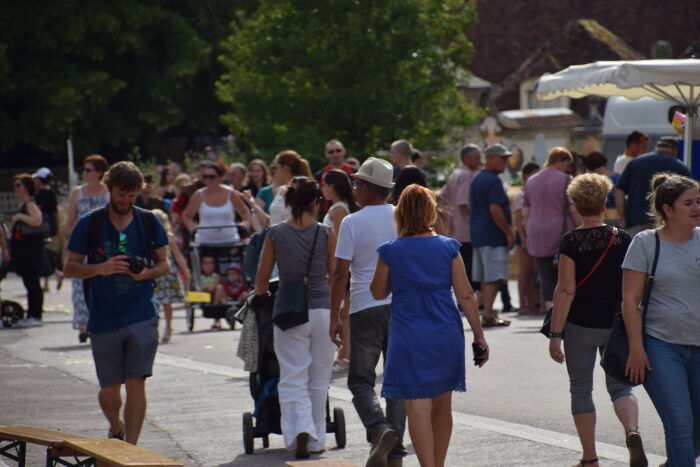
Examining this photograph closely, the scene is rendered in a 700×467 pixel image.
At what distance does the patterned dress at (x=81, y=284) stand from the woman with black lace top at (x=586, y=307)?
6.79 m

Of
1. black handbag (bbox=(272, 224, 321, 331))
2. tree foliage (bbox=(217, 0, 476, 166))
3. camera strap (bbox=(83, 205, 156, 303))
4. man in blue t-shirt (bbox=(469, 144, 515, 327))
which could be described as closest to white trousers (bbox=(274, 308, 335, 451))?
black handbag (bbox=(272, 224, 321, 331))

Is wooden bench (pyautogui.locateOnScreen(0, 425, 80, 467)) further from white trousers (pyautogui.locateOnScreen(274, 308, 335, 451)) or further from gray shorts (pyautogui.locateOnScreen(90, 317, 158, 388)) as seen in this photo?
white trousers (pyautogui.locateOnScreen(274, 308, 335, 451))

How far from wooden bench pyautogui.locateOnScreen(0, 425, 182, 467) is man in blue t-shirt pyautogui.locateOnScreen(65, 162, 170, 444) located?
65 cm

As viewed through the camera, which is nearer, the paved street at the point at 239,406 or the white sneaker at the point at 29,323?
the paved street at the point at 239,406

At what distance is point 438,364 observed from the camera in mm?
6664

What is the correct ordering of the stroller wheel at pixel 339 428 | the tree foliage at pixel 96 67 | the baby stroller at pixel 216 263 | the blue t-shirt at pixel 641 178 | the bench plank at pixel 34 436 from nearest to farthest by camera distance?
1. the bench plank at pixel 34 436
2. the stroller wheel at pixel 339 428
3. the blue t-shirt at pixel 641 178
4. the baby stroller at pixel 216 263
5. the tree foliage at pixel 96 67

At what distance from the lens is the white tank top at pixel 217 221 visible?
50.3 ft

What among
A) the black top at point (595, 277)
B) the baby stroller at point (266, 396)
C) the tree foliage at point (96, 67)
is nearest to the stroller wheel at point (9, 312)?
the baby stroller at point (266, 396)

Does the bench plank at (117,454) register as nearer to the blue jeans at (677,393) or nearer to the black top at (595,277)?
the blue jeans at (677,393)

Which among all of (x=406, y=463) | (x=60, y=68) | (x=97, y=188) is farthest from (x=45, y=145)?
(x=406, y=463)

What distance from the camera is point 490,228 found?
48.8 ft

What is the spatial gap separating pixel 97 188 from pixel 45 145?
28.2 m

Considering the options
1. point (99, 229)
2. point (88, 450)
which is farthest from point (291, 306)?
point (88, 450)

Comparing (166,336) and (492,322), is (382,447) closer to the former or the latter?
(492,322)
